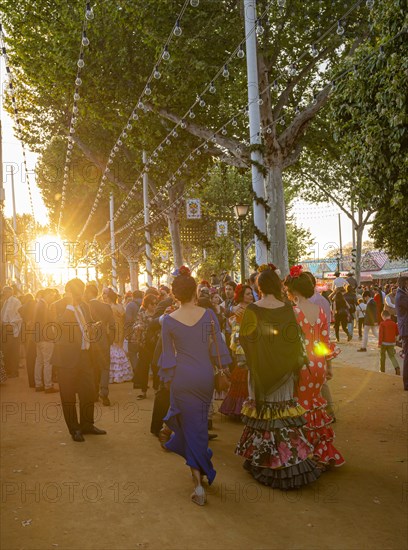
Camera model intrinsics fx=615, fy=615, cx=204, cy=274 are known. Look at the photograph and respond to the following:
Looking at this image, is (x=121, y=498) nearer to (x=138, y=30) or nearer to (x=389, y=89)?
(x=389, y=89)

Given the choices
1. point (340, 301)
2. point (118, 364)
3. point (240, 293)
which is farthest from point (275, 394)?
point (340, 301)

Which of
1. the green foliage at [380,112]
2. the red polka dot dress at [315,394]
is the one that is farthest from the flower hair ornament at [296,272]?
the green foliage at [380,112]

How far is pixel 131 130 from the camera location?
68.9 feet

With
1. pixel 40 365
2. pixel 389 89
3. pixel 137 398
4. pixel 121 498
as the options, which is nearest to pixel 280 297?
pixel 121 498

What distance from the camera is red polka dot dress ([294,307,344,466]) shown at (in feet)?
20.5

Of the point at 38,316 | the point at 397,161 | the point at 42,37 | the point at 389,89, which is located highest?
the point at 42,37

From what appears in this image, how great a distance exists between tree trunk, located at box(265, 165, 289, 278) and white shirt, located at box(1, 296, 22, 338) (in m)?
6.28

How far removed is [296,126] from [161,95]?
13.2 feet

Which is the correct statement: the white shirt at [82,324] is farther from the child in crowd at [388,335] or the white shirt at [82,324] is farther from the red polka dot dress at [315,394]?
the child in crowd at [388,335]

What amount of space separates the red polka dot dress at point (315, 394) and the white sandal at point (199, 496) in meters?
1.33

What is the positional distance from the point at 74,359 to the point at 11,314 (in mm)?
7102

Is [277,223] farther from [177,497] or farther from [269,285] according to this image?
[177,497]

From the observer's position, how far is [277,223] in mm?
15820

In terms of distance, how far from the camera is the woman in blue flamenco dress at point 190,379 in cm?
561
